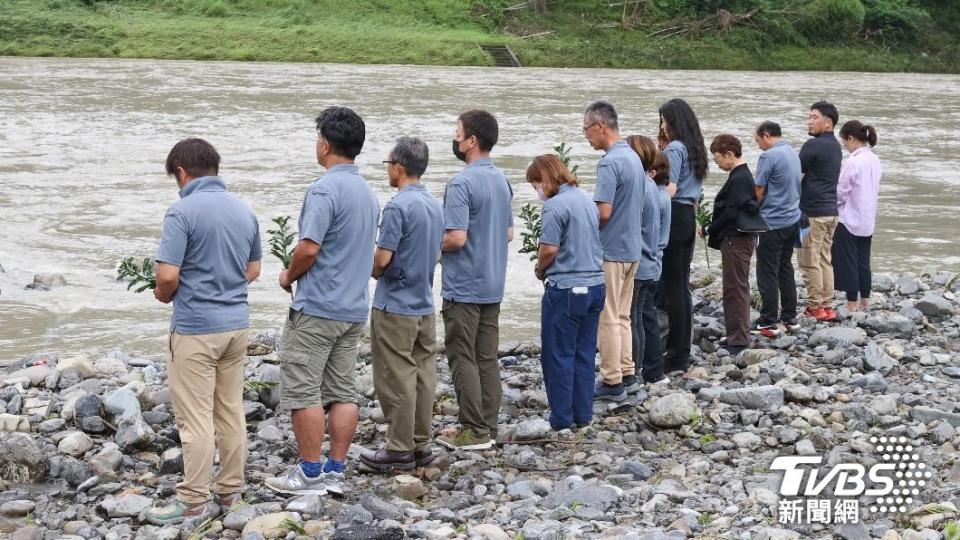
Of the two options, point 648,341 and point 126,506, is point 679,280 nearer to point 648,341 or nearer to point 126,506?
point 648,341

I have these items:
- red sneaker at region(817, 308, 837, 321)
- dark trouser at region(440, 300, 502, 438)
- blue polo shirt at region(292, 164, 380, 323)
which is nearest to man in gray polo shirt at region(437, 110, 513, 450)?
dark trouser at region(440, 300, 502, 438)

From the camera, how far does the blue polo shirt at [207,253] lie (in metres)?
5.27

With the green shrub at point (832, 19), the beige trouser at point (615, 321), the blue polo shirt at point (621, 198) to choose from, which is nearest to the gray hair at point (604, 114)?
the blue polo shirt at point (621, 198)

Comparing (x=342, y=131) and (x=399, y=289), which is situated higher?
(x=342, y=131)

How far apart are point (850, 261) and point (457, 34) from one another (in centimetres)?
4250

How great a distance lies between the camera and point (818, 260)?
9.71m

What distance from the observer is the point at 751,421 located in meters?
7.24

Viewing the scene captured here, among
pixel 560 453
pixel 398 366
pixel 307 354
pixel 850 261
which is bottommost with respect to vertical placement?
pixel 560 453

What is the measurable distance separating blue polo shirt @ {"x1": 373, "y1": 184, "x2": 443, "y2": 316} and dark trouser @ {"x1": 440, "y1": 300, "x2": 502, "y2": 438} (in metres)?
0.43

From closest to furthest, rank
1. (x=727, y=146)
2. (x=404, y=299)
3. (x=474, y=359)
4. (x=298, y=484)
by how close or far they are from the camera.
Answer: (x=298, y=484)
(x=404, y=299)
(x=474, y=359)
(x=727, y=146)

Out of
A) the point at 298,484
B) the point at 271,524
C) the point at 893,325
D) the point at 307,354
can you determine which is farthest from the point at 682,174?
the point at 271,524

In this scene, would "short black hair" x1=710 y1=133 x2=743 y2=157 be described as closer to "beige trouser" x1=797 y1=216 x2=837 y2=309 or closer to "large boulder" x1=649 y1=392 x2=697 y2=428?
"beige trouser" x1=797 y1=216 x2=837 y2=309

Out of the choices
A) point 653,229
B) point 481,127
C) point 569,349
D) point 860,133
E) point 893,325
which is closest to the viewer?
point 481,127

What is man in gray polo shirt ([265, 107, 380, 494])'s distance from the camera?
18.8 feet
